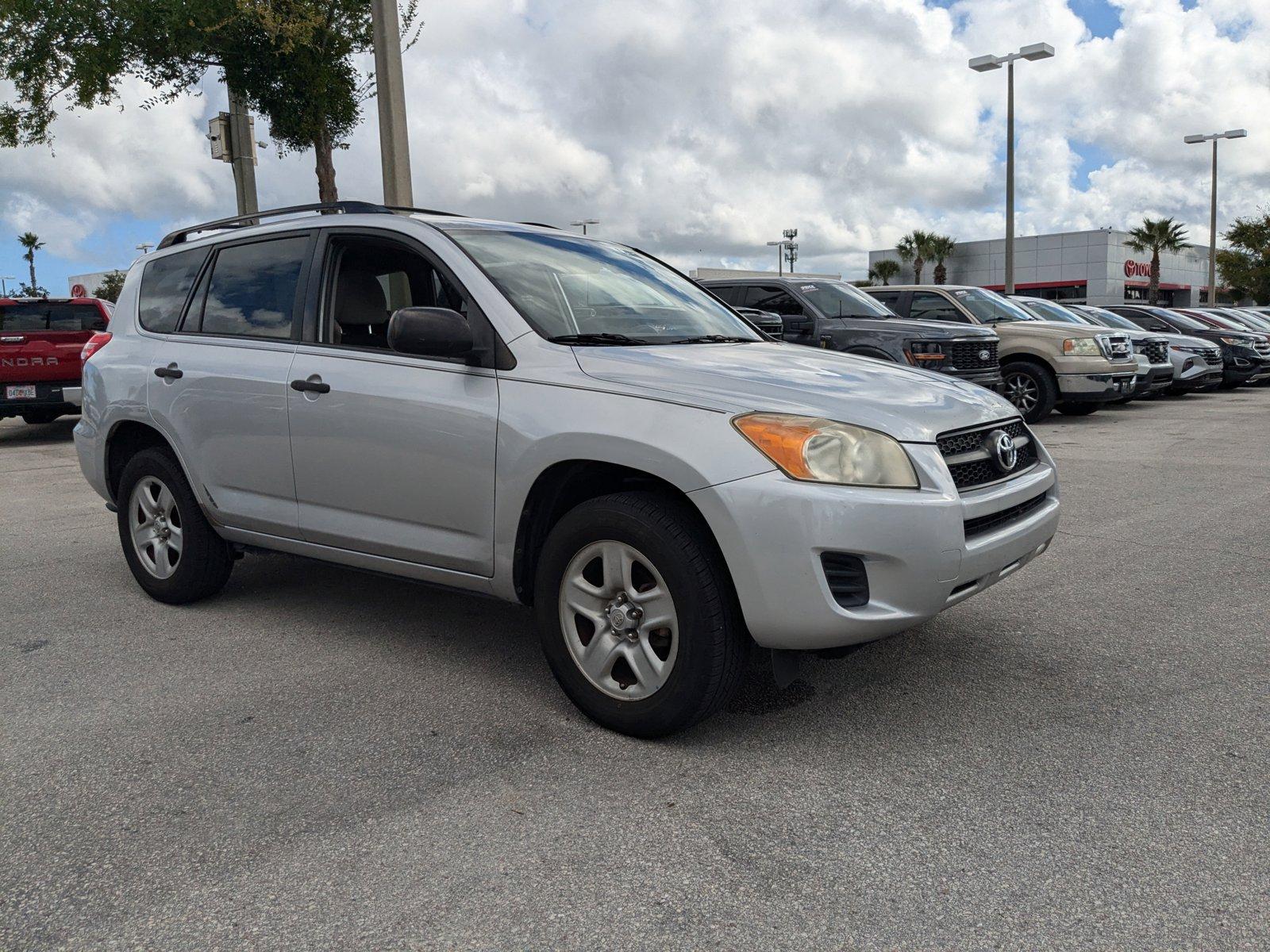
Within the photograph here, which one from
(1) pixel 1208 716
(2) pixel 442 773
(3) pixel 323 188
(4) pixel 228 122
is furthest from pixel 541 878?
(3) pixel 323 188

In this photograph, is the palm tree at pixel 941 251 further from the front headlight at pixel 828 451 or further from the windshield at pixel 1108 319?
the front headlight at pixel 828 451

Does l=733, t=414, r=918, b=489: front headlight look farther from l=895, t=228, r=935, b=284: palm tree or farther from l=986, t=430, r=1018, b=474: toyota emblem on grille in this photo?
l=895, t=228, r=935, b=284: palm tree

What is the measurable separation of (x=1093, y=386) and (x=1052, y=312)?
3.05 metres

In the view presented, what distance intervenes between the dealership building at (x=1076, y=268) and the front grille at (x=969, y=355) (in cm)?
4349

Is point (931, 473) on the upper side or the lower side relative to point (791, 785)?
upper

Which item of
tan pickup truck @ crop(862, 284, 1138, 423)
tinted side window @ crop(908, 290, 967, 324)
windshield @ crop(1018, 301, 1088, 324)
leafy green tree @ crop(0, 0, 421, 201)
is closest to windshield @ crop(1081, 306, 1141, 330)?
windshield @ crop(1018, 301, 1088, 324)

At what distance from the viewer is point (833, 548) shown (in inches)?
120

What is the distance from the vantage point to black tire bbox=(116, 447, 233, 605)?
4879mm

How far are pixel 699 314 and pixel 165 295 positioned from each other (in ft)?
8.60

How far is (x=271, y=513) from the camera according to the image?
446 centimetres

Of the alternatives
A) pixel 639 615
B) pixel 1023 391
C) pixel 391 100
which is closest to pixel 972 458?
pixel 639 615

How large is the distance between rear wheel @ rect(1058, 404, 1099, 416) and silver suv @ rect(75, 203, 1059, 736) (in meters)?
11.4

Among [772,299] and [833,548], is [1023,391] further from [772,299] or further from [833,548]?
[833,548]

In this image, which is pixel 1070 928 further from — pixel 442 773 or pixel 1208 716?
pixel 442 773
